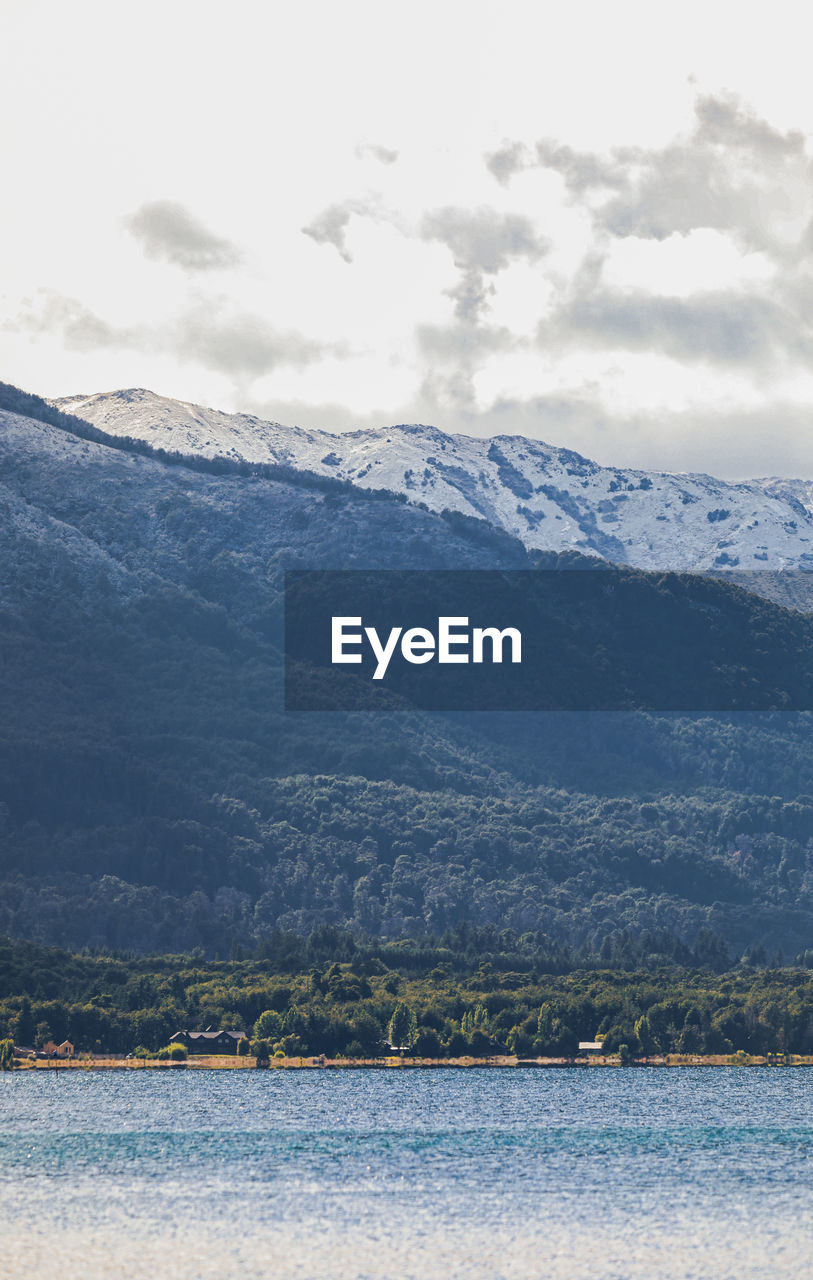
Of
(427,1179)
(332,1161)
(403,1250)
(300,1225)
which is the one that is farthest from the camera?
(332,1161)

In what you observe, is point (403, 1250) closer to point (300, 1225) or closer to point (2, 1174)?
point (300, 1225)

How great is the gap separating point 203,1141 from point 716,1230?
7231 centimetres

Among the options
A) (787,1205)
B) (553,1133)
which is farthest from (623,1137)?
(787,1205)

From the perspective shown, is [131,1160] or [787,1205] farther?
[131,1160]

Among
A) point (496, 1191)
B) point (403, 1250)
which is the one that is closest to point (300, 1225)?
point (403, 1250)

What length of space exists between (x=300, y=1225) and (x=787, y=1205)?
38.2 meters

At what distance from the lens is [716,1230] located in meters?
133

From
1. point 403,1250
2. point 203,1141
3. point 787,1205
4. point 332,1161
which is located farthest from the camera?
point 203,1141

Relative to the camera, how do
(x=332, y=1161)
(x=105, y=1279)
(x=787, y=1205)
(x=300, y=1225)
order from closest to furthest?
(x=105, y=1279) → (x=300, y=1225) → (x=787, y=1205) → (x=332, y=1161)

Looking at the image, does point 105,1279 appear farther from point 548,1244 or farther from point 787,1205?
point 787,1205

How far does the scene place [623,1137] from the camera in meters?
193

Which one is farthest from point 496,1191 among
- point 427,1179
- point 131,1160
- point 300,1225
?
point 131,1160

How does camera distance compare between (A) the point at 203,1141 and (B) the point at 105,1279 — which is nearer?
(B) the point at 105,1279

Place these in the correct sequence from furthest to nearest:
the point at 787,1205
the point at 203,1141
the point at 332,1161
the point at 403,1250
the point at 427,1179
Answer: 1. the point at 203,1141
2. the point at 332,1161
3. the point at 427,1179
4. the point at 787,1205
5. the point at 403,1250
